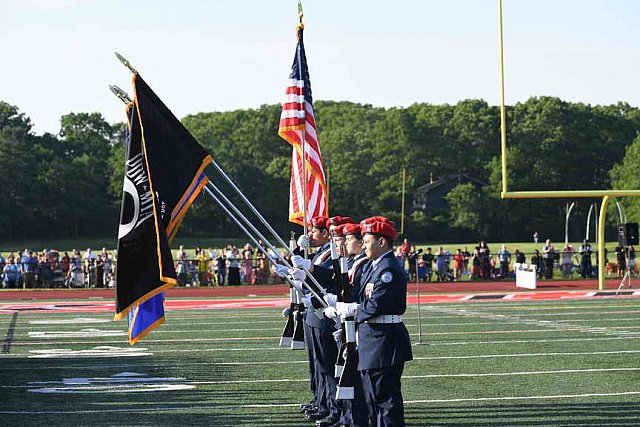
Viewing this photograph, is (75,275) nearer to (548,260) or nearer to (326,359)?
(548,260)

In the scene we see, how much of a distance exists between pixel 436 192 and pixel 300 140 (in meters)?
65.9

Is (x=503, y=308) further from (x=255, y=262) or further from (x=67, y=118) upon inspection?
(x=67, y=118)

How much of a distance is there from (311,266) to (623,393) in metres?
3.61

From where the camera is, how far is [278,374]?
1231 centimetres

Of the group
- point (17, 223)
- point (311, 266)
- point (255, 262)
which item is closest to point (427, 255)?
point (255, 262)

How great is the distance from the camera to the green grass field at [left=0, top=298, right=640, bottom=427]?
9.67m

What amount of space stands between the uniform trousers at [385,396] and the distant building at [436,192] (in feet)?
227

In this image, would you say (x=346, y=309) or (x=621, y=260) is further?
(x=621, y=260)

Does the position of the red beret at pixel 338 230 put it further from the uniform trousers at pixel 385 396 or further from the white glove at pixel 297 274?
the uniform trousers at pixel 385 396

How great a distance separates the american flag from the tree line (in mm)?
37121

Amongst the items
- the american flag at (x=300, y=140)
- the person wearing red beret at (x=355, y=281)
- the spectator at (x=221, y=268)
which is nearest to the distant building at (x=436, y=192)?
the spectator at (x=221, y=268)

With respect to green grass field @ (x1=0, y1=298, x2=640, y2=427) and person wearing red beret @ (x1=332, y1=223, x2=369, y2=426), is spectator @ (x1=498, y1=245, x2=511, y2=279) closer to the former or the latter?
green grass field @ (x1=0, y1=298, x2=640, y2=427)

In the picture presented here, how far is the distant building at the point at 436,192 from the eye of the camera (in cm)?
7738

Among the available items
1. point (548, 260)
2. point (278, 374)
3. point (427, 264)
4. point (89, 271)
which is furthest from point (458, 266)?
point (278, 374)
